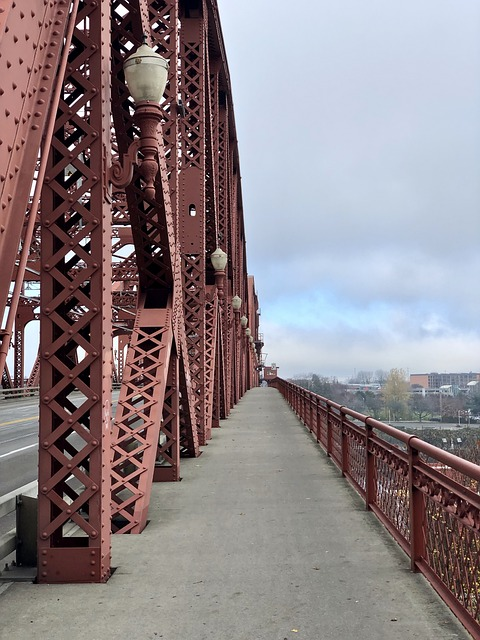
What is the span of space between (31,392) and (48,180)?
134ft

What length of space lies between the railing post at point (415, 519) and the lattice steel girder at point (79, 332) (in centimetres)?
255

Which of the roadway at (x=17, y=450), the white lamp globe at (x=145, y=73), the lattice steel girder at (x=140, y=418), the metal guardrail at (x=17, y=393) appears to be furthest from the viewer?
the metal guardrail at (x=17, y=393)

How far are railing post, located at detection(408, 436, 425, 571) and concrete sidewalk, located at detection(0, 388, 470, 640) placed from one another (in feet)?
0.54

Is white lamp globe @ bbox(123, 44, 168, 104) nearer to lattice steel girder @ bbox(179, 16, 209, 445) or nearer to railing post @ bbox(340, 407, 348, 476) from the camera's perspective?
railing post @ bbox(340, 407, 348, 476)

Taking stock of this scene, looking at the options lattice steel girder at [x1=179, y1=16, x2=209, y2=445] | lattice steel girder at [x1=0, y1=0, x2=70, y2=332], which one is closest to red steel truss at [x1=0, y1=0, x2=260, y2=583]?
lattice steel girder at [x1=0, y1=0, x2=70, y2=332]

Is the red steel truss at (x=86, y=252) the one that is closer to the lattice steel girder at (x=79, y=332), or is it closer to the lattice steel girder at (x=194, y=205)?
the lattice steel girder at (x=79, y=332)

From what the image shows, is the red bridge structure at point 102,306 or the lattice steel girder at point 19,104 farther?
the red bridge structure at point 102,306

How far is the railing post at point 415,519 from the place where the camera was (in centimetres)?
537

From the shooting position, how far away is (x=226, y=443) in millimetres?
14898

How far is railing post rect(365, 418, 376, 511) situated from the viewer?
7680 millimetres

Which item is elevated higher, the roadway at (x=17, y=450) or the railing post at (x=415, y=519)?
the railing post at (x=415, y=519)

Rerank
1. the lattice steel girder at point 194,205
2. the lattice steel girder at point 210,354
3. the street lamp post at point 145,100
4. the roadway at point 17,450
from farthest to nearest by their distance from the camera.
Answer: the lattice steel girder at point 210,354
the lattice steel girder at point 194,205
the roadway at point 17,450
the street lamp post at point 145,100

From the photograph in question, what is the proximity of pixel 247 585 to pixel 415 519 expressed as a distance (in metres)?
1.49

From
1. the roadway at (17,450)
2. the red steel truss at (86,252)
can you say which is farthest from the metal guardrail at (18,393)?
the red steel truss at (86,252)
